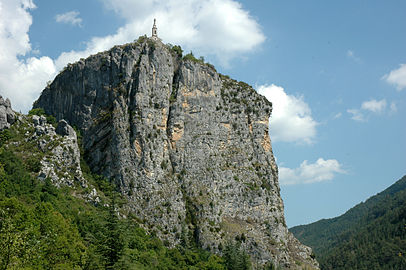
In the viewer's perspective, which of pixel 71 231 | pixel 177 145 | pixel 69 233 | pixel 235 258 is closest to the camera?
pixel 69 233

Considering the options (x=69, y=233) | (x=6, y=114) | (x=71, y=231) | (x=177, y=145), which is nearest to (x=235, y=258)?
(x=177, y=145)

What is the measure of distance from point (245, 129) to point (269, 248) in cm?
2912

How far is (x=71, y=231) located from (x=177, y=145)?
116 feet

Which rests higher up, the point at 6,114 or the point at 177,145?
the point at 6,114

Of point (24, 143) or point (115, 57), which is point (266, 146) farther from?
point (24, 143)

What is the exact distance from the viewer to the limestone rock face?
268 ft

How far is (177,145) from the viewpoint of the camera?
298ft

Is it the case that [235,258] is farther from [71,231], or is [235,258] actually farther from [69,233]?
[69,233]

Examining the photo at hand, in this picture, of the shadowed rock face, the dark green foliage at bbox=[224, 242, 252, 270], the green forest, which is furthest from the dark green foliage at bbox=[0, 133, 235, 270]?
the shadowed rock face

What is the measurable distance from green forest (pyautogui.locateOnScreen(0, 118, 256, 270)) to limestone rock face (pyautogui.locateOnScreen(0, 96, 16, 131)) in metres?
1.43

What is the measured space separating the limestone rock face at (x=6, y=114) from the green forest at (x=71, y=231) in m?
1.43

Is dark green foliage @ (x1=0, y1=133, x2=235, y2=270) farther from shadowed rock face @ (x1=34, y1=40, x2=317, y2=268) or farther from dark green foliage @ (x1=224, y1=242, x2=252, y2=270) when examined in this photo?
shadowed rock face @ (x1=34, y1=40, x2=317, y2=268)

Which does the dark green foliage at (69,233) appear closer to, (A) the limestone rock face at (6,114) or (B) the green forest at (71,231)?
(B) the green forest at (71,231)

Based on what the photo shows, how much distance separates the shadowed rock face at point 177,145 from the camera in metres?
82.8
